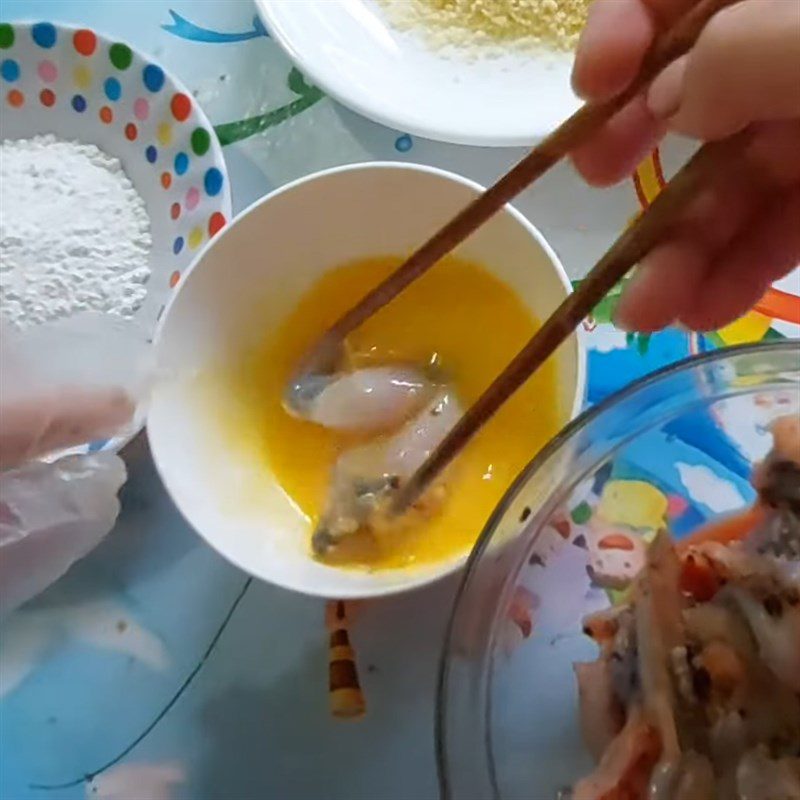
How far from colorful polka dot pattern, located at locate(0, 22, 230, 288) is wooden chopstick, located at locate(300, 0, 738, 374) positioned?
118 millimetres

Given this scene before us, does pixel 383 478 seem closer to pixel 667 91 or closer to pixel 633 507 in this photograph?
pixel 633 507

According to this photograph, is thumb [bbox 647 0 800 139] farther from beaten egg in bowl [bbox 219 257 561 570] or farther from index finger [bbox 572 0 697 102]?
beaten egg in bowl [bbox 219 257 561 570]

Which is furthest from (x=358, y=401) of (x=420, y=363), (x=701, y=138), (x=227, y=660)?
(x=701, y=138)

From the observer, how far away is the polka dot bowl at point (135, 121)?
716 millimetres

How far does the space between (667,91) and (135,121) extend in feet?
1.24

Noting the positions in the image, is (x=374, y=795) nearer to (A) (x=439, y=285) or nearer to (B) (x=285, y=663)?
(B) (x=285, y=663)

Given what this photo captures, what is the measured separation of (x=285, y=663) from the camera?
0.64 meters

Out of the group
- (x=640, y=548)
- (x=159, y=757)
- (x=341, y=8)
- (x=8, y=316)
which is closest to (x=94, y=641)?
(x=159, y=757)

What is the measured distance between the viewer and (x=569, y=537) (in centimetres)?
61

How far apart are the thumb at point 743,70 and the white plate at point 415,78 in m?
0.25

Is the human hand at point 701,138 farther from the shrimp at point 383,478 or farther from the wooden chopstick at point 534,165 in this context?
the shrimp at point 383,478

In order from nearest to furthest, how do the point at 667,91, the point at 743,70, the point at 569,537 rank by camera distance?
the point at 743,70 → the point at 667,91 → the point at 569,537

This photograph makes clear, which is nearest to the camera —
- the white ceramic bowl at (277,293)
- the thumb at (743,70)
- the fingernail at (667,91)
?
the thumb at (743,70)

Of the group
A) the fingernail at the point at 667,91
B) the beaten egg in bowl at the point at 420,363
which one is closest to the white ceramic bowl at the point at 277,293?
the beaten egg in bowl at the point at 420,363
